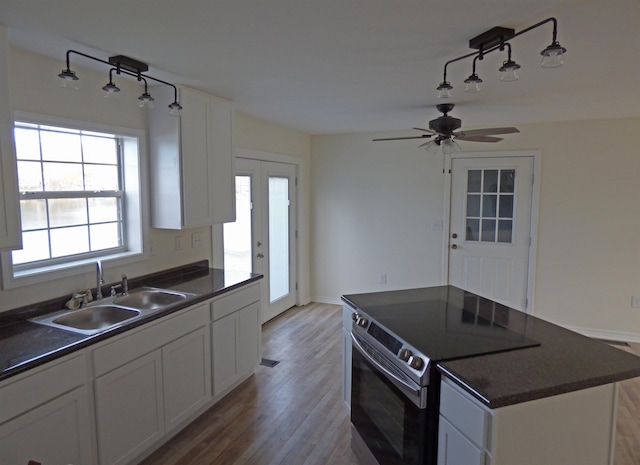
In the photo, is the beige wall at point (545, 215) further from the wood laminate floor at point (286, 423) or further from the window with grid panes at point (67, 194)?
the window with grid panes at point (67, 194)

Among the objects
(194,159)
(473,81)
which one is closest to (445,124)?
(473,81)

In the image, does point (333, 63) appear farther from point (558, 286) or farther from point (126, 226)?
point (558, 286)

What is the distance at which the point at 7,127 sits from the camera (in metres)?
1.92

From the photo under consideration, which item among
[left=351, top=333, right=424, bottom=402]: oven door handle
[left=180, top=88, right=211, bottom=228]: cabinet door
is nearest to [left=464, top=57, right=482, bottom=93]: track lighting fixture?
[left=351, top=333, right=424, bottom=402]: oven door handle

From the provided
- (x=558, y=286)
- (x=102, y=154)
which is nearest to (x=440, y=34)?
(x=102, y=154)

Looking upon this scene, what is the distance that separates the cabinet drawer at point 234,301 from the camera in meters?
2.86

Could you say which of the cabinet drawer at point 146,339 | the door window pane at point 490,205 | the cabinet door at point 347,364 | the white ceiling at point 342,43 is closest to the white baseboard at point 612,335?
the door window pane at point 490,205

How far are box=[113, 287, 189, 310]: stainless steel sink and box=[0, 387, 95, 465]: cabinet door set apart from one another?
0.86m

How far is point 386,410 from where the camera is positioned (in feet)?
6.51

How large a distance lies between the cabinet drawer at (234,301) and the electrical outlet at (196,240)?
690mm

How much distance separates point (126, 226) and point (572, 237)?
4492 millimetres

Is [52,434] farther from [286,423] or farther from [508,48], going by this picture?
[508,48]

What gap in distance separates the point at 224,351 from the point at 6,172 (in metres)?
1.76

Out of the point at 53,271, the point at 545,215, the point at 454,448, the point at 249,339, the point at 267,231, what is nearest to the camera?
the point at 454,448
